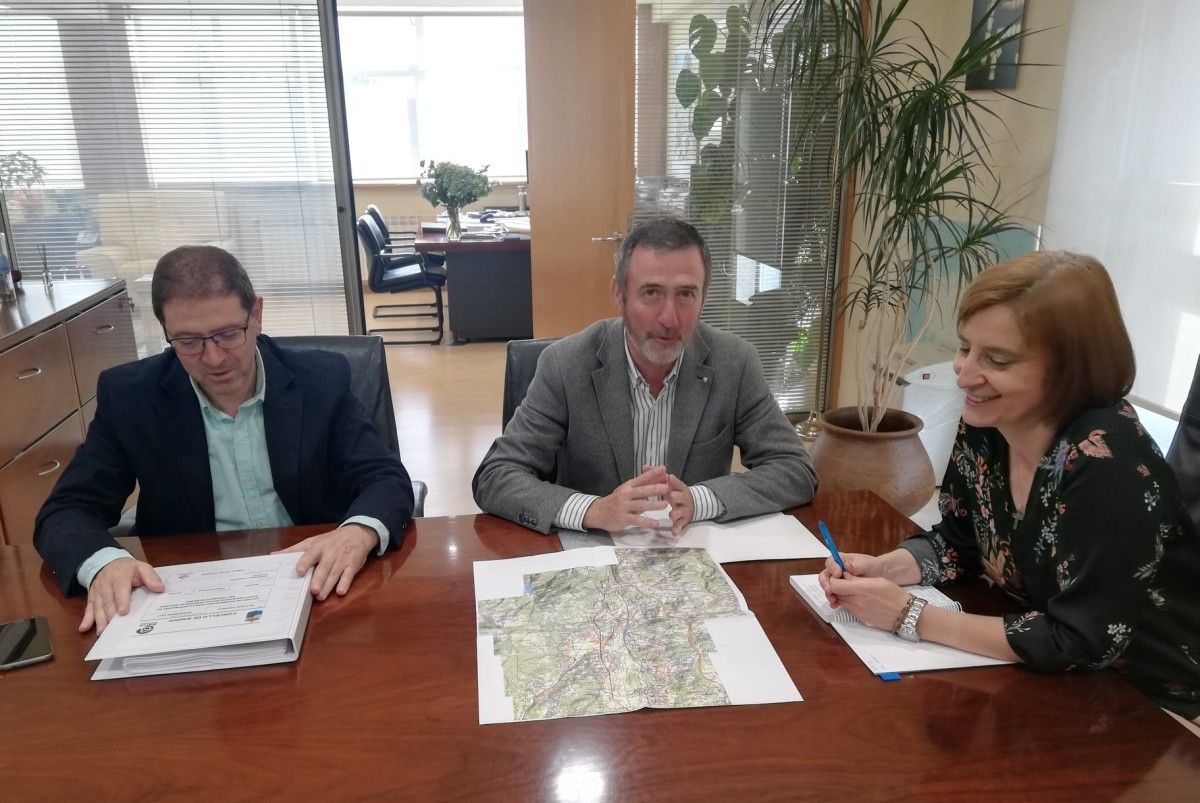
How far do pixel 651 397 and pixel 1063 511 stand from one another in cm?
89

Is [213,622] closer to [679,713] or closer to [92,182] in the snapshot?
[679,713]

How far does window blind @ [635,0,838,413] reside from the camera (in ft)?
12.2

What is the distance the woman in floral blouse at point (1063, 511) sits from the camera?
3.41 ft

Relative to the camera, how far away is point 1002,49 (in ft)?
10.4

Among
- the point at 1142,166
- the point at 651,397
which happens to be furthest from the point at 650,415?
the point at 1142,166

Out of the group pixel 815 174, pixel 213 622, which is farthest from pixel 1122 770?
pixel 815 174

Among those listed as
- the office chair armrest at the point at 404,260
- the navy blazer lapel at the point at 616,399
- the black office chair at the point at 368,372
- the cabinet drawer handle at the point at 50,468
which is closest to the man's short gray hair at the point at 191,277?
the black office chair at the point at 368,372

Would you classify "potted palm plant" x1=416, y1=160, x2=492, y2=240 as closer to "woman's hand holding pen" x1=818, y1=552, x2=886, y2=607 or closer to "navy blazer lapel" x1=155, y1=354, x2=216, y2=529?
"navy blazer lapel" x1=155, y1=354, x2=216, y2=529

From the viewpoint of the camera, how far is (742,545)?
1406 mm

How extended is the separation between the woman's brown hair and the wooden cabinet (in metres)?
2.72

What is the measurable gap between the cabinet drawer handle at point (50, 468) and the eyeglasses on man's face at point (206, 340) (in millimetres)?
1623

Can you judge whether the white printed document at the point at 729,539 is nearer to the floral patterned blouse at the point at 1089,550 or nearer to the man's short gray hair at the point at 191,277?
the floral patterned blouse at the point at 1089,550

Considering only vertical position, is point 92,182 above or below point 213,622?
above

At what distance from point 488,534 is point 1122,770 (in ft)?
3.19
